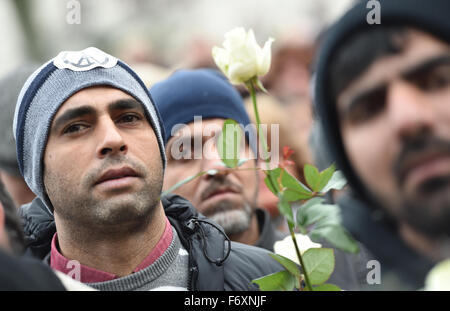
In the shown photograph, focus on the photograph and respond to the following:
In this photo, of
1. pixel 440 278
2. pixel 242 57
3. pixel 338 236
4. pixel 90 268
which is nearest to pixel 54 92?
pixel 90 268

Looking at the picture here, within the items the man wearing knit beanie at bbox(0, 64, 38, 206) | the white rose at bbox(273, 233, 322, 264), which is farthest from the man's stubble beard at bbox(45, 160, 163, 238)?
the man wearing knit beanie at bbox(0, 64, 38, 206)

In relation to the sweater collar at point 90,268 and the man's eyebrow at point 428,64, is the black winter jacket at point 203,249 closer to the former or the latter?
the sweater collar at point 90,268

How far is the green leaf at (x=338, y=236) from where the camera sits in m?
1.27

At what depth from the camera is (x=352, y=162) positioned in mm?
1245

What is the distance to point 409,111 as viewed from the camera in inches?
43.9

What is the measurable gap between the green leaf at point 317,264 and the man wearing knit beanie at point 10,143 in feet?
5.13

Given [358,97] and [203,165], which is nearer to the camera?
[358,97]

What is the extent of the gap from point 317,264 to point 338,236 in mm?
175

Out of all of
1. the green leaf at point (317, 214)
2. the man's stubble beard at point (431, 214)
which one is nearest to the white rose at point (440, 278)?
the man's stubble beard at point (431, 214)

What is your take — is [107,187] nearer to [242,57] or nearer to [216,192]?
[242,57]

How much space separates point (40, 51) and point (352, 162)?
8807 mm

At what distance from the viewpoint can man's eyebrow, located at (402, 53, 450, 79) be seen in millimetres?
1149
